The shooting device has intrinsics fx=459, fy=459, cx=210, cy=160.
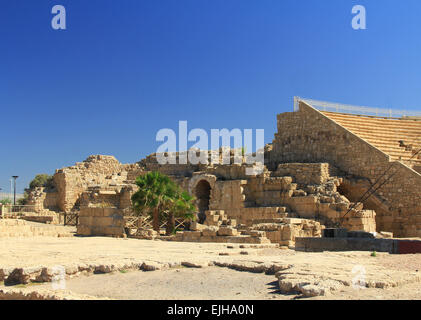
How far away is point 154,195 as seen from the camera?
2064 cm

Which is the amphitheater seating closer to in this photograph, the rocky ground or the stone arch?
the stone arch

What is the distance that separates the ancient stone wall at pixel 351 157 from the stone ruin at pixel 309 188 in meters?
0.04

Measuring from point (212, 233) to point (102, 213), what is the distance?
21.6 ft

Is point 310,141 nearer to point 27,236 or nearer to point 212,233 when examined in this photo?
point 212,233

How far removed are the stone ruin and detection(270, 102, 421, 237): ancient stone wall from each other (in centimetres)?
4

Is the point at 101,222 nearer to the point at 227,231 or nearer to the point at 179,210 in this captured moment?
the point at 179,210

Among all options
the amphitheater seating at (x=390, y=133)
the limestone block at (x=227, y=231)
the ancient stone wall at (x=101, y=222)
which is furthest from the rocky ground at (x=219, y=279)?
the amphitheater seating at (x=390, y=133)

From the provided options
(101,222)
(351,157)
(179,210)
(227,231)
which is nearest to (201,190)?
(179,210)

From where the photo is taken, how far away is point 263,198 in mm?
23047

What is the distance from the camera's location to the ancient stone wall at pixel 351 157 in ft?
66.0

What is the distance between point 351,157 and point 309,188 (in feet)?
9.31

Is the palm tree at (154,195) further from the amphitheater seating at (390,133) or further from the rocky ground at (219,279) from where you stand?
the rocky ground at (219,279)

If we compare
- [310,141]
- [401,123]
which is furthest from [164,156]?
[401,123]

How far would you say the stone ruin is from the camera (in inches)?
750
